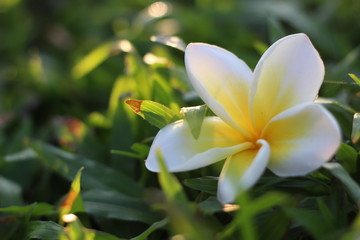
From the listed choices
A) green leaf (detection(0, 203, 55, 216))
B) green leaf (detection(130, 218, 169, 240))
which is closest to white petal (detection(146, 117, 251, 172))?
green leaf (detection(130, 218, 169, 240))

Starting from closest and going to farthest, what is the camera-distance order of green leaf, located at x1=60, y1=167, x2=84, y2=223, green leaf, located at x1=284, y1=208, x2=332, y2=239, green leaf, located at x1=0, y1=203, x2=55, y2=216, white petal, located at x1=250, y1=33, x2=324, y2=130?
green leaf, located at x1=284, y1=208, x2=332, y2=239 → white petal, located at x1=250, y1=33, x2=324, y2=130 → green leaf, located at x1=60, y1=167, x2=84, y2=223 → green leaf, located at x1=0, y1=203, x2=55, y2=216

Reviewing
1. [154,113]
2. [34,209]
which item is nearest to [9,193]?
[34,209]

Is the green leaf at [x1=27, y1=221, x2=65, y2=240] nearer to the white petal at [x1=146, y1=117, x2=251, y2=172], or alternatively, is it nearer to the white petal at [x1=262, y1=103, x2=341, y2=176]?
the white petal at [x1=146, y1=117, x2=251, y2=172]

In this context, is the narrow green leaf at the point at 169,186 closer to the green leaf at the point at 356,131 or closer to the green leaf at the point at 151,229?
the green leaf at the point at 151,229

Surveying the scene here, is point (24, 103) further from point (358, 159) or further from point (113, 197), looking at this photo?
point (358, 159)

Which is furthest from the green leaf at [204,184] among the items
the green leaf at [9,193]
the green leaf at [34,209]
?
the green leaf at [9,193]

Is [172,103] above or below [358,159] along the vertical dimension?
above

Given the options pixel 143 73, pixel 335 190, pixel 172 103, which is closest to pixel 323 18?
pixel 143 73

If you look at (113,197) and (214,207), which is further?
(113,197)
